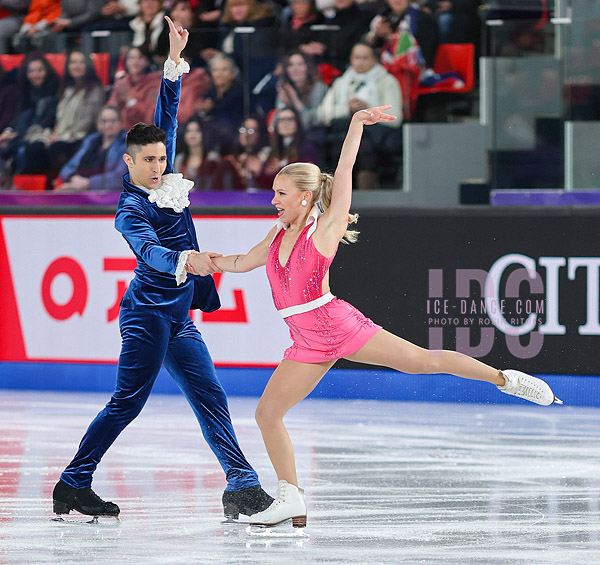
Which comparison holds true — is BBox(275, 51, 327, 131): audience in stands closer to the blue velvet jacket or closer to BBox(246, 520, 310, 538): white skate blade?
the blue velvet jacket

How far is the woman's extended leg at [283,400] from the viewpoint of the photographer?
14.2ft

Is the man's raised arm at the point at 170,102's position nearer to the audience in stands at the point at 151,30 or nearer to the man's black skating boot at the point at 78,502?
the man's black skating boot at the point at 78,502

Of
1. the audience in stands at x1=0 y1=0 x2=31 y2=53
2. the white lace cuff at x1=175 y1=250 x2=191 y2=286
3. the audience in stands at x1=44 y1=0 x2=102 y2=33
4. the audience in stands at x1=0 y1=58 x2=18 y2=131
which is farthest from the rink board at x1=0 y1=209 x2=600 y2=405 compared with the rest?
the white lace cuff at x1=175 y1=250 x2=191 y2=286

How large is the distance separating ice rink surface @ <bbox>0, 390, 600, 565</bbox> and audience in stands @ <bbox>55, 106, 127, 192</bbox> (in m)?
1.60

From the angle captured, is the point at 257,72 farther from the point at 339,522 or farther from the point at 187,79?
the point at 339,522

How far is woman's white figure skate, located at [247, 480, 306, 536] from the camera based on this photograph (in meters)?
4.43

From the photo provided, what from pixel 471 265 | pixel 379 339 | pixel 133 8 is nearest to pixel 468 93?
pixel 471 265

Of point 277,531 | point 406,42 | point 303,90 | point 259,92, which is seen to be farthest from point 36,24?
point 277,531

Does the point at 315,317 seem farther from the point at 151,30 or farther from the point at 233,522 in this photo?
the point at 151,30

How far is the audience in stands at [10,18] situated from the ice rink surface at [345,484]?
2909 millimetres

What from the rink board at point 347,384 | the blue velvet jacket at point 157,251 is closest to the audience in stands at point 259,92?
the rink board at point 347,384

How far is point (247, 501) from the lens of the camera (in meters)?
4.67

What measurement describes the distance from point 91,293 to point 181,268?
4.19 meters

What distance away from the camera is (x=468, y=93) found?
27.5ft
